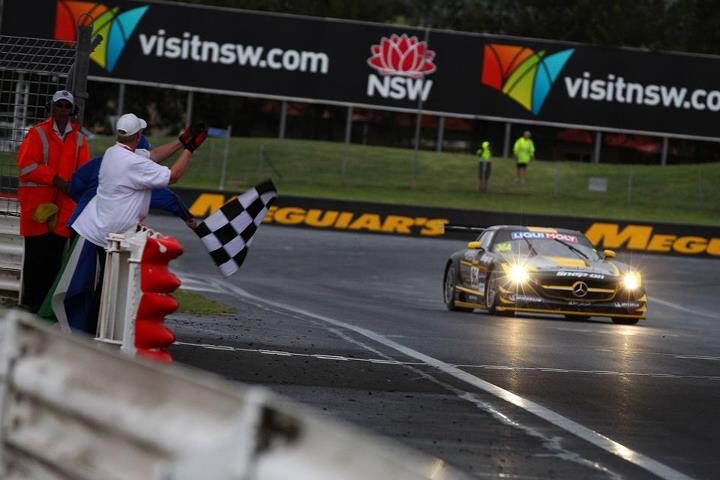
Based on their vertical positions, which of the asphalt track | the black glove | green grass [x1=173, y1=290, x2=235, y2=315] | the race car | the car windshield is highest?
the black glove

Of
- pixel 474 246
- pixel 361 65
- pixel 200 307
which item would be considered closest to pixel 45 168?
pixel 200 307

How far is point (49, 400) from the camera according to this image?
491 cm

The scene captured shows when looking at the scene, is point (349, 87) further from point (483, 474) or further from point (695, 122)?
point (483, 474)

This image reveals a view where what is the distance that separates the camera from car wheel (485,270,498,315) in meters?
20.7

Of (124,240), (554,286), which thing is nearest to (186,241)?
(554,286)

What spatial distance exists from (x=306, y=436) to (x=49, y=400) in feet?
4.16

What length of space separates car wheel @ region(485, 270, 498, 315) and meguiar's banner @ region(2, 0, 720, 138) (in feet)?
96.8

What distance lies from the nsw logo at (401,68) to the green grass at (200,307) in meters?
31.8

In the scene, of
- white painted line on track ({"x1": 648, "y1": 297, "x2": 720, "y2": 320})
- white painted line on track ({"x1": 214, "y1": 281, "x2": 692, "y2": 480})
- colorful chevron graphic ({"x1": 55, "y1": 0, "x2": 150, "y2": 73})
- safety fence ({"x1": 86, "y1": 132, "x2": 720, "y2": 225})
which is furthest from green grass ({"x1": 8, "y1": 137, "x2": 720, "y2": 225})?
white painted line on track ({"x1": 214, "y1": 281, "x2": 692, "y2": 480})

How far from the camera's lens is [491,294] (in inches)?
820

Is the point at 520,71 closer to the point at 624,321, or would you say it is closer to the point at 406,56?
the point at 406,56

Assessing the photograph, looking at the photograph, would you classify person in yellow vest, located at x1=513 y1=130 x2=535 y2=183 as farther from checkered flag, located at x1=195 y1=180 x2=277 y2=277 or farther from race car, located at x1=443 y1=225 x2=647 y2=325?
checkered flag, located at x1=195 y1=180 x2=277 y2=277

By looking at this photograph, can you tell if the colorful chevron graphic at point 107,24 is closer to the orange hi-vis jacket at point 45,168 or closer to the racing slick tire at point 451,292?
the racing slick tire at point 451,292

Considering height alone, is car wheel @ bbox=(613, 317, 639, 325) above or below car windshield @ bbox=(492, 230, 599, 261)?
below
